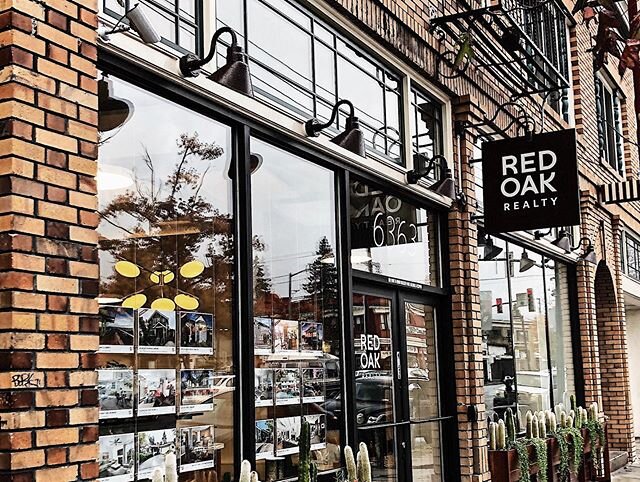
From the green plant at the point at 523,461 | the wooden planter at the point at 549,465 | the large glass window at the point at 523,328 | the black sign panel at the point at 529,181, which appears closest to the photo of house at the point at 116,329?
the black sign panel at the point at 529,181

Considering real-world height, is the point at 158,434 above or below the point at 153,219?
below

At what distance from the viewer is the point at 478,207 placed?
9312 millimetres

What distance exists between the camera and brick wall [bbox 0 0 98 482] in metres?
3.39

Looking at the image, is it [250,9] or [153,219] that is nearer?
[153,219]

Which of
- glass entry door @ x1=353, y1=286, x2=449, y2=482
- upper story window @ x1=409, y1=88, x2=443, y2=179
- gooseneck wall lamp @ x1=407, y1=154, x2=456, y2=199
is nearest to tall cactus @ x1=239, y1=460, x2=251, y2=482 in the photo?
glass entry door @ x1=353, y1=286, x2=449, y2=482

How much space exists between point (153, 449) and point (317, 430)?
1.80m

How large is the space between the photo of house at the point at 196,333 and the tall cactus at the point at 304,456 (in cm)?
94

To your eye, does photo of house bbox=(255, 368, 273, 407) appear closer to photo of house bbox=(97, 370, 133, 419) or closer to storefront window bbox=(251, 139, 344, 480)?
storefront window bbox=(251, 139, 344, 480)

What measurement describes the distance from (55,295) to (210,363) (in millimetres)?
1652

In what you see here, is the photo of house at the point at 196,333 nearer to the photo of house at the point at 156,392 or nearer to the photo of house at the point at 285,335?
the photo of house at the point at 156,392

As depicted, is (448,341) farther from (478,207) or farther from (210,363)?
(210,363)

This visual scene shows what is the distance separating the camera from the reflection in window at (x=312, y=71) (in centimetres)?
584

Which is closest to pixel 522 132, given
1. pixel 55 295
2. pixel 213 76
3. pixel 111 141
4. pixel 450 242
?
pixel 450 242

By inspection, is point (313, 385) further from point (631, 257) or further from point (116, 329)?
point (631, 257)
